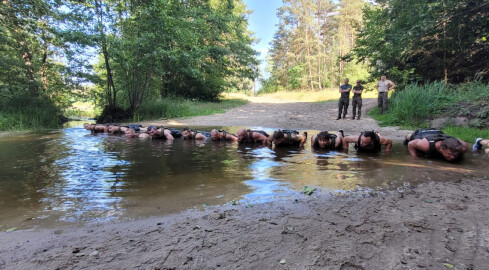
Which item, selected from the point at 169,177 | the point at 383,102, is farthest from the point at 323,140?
the point at 383,102

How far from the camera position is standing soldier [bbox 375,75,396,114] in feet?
37.2

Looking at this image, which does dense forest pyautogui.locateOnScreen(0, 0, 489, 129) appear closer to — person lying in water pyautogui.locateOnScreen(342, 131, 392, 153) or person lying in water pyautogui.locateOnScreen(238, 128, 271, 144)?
person lying in water pyautogui.locateOnScreen(342, 131, 392, 153)

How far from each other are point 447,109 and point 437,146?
17.4ft

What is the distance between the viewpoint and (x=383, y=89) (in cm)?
1147

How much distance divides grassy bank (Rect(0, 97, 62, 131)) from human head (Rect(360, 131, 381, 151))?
41.3ft

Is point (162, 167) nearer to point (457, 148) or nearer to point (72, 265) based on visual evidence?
point (72, 265)

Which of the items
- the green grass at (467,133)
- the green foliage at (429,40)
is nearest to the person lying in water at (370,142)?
the green grass at (467,133)

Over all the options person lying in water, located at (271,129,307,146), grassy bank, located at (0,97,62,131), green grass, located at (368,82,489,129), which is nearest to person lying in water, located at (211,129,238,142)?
person lying in water, located at (271,129,307,146)

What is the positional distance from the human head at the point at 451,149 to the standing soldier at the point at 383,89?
7.46 m

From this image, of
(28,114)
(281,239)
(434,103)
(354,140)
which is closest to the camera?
(281,239)

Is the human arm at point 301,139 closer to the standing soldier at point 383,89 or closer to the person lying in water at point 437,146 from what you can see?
the person lying in water at point 437,146

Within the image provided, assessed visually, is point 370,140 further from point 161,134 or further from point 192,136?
point 161,134

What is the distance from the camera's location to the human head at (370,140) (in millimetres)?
5477

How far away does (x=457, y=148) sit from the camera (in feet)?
14.6
